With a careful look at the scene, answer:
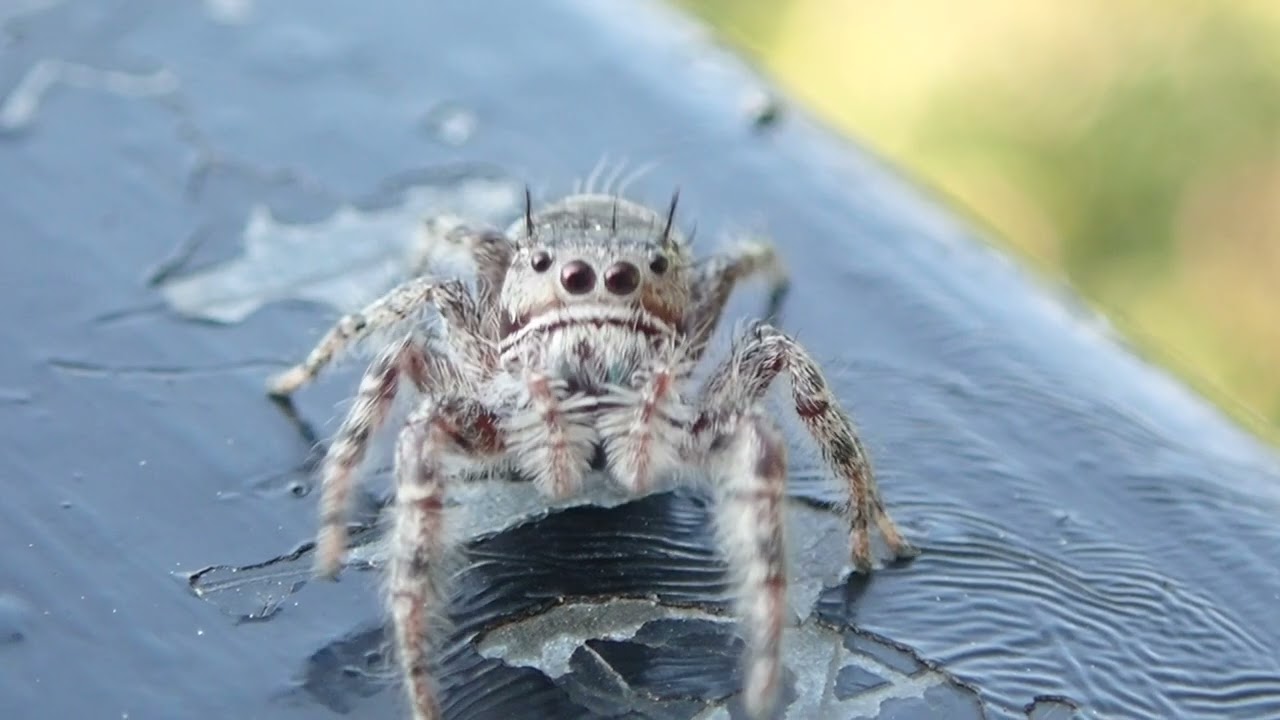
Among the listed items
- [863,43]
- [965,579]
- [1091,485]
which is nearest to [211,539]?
[965,579]

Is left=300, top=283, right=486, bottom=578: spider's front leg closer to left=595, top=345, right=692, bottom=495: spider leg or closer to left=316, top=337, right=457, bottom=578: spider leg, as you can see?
left=316, top=337, right=457, bottom=578: spider leg

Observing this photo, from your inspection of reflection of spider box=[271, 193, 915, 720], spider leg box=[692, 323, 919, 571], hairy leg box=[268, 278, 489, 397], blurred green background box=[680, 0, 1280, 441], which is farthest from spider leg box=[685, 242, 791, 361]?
blurred green background box=[680, 0, 1280, 441]

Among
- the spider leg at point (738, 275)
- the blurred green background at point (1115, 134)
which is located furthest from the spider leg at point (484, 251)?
the blurred green background at point (1115, 134)

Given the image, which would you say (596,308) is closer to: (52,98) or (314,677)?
(314,677)

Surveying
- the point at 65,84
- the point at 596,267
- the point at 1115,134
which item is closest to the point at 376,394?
the point at 596,267

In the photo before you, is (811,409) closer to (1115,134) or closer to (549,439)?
(549,439)

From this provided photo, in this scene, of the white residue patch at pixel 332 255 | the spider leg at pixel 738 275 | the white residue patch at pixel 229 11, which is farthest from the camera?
the white residue patch at pixel 229 11

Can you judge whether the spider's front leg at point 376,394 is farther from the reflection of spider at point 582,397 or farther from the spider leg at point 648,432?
the spider leg at point 648,432
